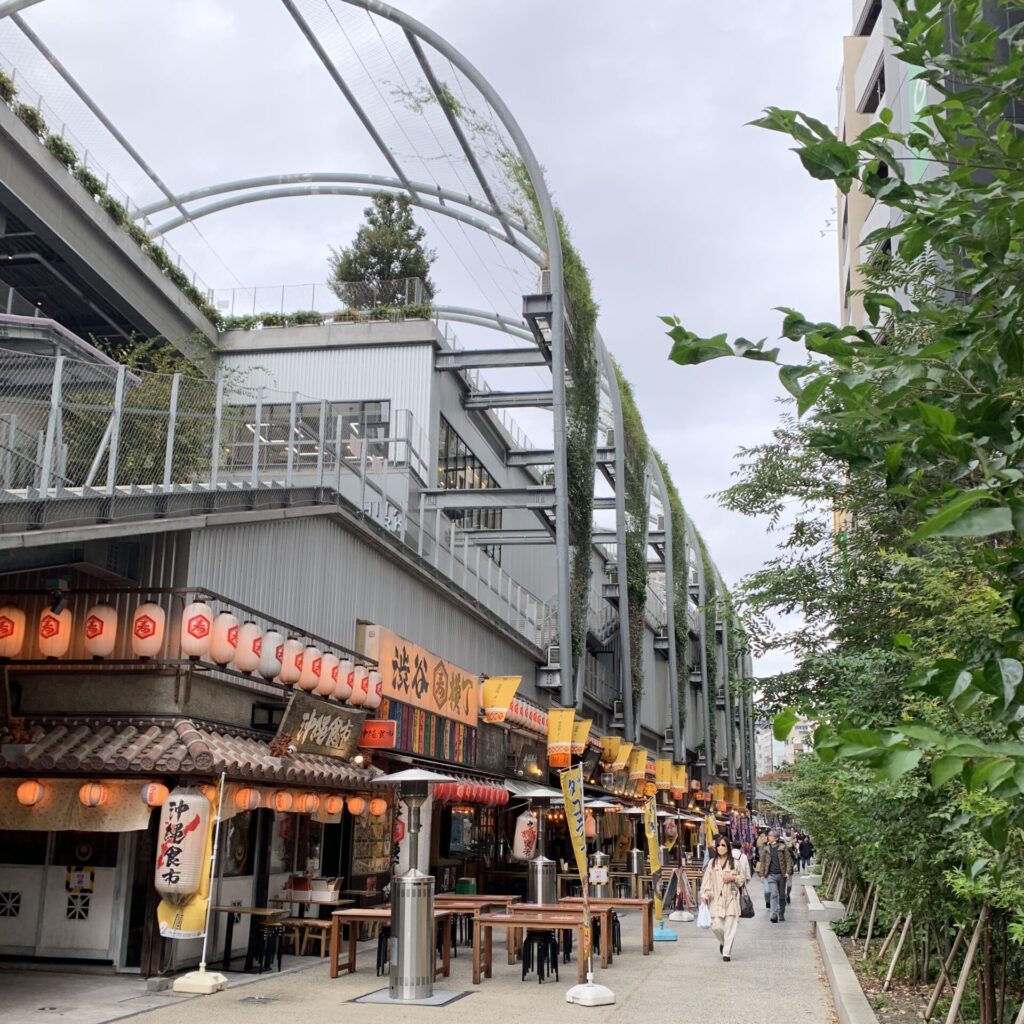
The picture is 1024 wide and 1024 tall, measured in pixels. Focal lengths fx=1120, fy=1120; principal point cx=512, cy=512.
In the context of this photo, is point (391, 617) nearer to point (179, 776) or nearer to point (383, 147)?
point (179, 776)

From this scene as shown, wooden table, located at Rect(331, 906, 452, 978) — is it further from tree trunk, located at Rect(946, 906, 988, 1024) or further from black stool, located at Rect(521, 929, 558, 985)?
tree trunk, located at Rect(946, 906, 988, 1024)

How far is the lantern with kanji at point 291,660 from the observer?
14039 millimetres

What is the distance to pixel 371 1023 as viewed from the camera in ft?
35.3

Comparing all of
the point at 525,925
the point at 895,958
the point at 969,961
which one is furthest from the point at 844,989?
the point at 525,925

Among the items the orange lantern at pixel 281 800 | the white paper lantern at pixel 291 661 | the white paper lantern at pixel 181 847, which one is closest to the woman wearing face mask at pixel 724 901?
the orange lantern at pixel 281 800

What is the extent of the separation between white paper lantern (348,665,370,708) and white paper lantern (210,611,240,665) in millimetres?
3336

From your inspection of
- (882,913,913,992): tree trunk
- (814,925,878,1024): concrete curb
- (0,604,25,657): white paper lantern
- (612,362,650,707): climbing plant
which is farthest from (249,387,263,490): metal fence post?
(612,362,650,707): climbing plant

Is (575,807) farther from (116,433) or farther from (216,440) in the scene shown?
(116,433)

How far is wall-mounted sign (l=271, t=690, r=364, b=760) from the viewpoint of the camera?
550 inches

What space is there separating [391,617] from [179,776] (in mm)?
7879

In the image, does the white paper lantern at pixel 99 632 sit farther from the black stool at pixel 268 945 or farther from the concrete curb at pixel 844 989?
the concrete curb at pixel 844 989

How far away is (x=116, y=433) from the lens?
12625 mm

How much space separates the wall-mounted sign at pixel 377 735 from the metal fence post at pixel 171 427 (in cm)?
534

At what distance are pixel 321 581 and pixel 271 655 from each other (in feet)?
11.2
